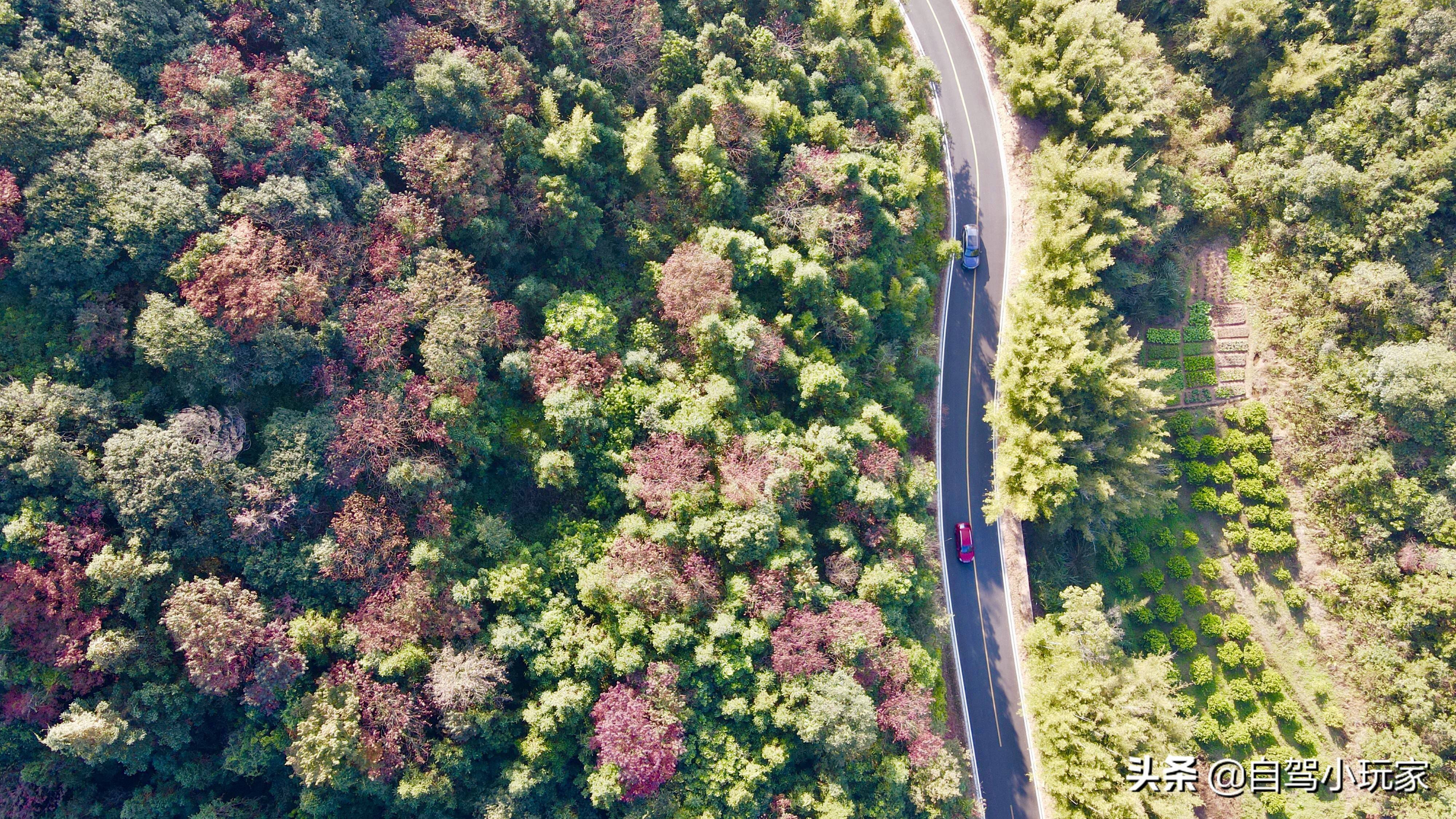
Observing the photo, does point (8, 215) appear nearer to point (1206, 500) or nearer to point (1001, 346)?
point (1001, 346)

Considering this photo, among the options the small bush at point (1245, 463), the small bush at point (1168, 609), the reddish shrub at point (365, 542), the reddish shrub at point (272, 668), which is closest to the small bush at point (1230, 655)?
the small bush at point (1168, 609)

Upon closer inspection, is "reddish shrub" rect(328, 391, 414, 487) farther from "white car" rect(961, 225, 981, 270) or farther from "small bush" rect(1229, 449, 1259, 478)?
"small bush" rect(1229, 449, 1259, 478)

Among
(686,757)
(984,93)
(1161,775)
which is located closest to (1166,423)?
(1161,775)

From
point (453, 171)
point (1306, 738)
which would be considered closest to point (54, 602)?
point (453, 171)

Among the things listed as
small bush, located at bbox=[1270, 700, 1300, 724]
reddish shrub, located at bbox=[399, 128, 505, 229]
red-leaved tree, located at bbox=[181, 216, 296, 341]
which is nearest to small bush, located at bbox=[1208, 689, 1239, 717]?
small bush, located at bbox=[1270, 700, 1300, 724]

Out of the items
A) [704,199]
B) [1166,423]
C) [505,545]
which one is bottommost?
[505,545]

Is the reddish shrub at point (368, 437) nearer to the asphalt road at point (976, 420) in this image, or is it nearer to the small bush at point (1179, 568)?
the asphalt road at point (976, 420)

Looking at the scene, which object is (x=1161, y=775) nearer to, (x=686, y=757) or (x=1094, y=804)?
(x=1094, y=804)
